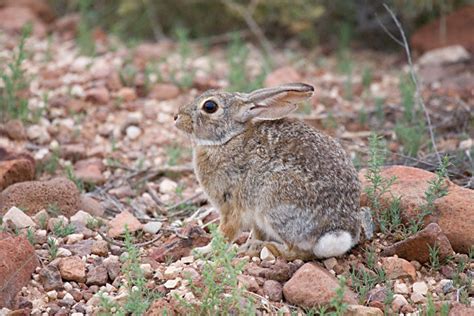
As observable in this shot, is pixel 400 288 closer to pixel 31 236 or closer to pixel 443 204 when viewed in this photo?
pixel 443 204

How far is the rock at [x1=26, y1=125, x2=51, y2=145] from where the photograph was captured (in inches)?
300

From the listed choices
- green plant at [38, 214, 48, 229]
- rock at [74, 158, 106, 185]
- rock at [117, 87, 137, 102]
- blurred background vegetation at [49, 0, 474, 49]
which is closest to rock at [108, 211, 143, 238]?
green plant at [38, 214, 48, 229]

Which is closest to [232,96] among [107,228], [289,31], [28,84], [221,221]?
[221,221]

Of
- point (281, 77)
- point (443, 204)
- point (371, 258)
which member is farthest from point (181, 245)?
point (281, 77)

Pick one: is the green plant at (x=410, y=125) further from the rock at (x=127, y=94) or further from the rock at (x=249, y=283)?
the rock at (x=127, y=94)

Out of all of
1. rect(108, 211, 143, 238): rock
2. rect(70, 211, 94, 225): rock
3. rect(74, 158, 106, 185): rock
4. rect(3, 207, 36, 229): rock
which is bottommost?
rect(74, 158, 106, 185): rock

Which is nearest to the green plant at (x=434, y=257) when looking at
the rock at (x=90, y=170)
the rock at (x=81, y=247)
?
the rock at (x=81, y=247)

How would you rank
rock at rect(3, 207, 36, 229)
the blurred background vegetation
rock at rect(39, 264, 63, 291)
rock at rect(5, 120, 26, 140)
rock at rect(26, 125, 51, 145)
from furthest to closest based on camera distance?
the blurred background vegetation < rock at rect(26, 125, 51, 145) < rock at rect(5, 120, 26, 140) < rock at rect(3, 207, 36, 229) < rock at rect(39, 264, 63, 291)

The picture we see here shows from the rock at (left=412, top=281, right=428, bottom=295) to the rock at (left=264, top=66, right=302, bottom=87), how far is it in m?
3.77

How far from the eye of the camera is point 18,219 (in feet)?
18.9

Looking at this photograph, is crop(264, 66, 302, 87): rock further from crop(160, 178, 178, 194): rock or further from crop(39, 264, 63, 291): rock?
crop(39, 264, 63, 291): rock

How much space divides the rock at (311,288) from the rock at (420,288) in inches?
17.7

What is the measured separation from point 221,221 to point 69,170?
168 cm

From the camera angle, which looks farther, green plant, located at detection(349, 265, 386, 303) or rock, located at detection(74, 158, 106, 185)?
rock, located at detection(74, 158, 106, 185)
